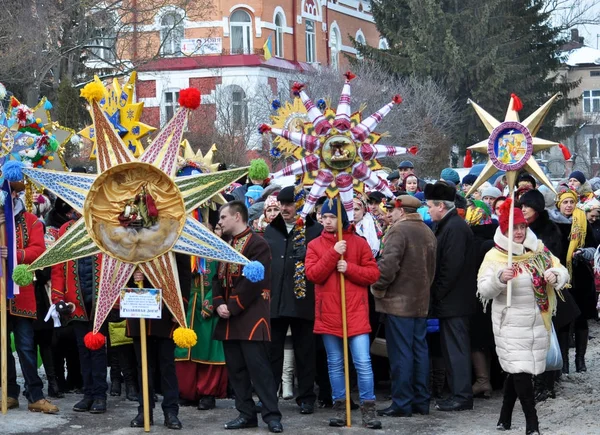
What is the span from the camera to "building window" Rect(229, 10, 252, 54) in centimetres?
5091

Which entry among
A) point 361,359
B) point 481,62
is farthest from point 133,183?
point 481,62

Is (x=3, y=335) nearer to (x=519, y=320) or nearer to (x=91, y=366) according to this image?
(x=91, y=366)

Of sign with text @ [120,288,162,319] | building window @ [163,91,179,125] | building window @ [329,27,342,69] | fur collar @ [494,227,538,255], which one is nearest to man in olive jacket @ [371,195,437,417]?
fur collar @ [494,227,538,255]

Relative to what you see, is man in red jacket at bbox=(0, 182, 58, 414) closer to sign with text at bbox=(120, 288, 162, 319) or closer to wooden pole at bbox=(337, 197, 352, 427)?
sign with text at bbox=(120, 288, 162, 319)

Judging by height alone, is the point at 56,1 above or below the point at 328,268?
above

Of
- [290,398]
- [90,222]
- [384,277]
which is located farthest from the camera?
[290,398]

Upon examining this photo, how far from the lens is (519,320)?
31.9 feet

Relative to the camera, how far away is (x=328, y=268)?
10500 mm

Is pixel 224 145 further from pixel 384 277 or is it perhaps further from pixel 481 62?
pixel 384 277

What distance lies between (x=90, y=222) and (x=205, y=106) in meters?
31.4

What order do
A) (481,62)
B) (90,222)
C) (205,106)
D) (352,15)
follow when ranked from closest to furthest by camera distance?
(90,222), (205,106), (481,62), (352,15)

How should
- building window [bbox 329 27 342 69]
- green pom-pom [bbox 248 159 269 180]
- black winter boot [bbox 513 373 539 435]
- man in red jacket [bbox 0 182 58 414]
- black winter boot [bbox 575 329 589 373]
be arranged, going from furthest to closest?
building window [bbox 329 27 342 69] → green pom-pom [bbox 248 159 269 180] → black winter boot [bbox 575 329 589 373] → man in red jacket [bbox 0 182 58 414] → black winter boot [bbox 513 373 539 435]

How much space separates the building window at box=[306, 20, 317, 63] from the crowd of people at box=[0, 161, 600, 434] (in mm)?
43113

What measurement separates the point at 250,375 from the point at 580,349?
4536mm
